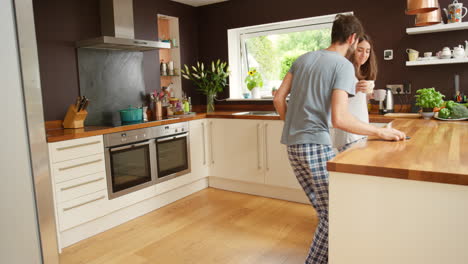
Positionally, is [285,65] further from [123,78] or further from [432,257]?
[432,257]

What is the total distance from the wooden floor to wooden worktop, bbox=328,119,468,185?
1144 millimetres

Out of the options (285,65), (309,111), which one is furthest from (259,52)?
(309,111)

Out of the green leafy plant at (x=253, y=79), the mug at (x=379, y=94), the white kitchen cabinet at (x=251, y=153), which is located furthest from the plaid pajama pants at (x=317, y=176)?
the green leafy plant at (x=253, y=79)

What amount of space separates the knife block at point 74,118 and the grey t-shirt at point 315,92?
2072 mm

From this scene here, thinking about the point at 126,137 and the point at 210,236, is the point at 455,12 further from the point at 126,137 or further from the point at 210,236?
the point at 126,137

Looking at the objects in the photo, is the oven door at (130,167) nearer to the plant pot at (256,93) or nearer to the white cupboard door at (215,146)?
the white cupboard door at (215,146)

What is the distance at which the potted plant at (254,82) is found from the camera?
448 cm

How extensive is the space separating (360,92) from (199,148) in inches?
88.5

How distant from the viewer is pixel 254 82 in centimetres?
447

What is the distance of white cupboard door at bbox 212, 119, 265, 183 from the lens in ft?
12.1

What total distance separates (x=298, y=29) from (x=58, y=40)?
2.53 m

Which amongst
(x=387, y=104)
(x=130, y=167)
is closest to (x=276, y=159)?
(x=387, y=104)

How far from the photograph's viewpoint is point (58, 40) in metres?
3.27

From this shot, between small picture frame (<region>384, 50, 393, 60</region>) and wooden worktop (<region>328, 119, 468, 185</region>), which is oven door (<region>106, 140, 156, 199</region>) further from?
small picture frame (<region>384, 50, 393, 60</region>)
